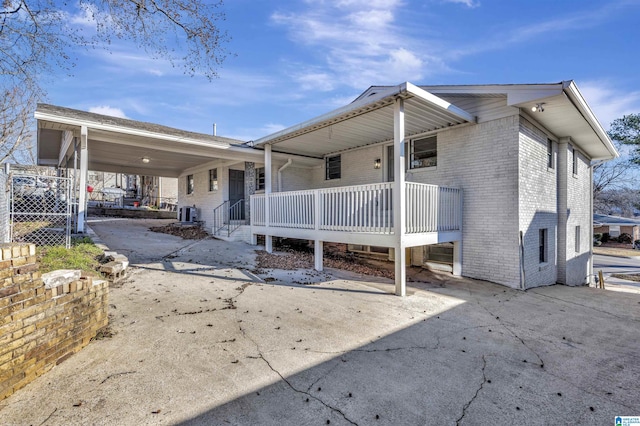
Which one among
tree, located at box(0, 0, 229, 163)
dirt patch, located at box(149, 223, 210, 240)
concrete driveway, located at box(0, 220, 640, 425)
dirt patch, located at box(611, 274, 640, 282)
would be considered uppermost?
tree, located at box(0, 0, 229, 163)

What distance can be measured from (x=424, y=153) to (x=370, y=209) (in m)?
3.49

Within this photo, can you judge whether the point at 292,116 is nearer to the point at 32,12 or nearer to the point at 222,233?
the point at 222,233

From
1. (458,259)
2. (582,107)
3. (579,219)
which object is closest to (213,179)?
(458,259)

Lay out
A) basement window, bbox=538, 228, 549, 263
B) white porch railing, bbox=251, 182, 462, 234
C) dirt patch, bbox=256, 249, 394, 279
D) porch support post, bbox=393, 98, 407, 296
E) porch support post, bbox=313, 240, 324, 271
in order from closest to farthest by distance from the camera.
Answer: porch support post, bbox=393, 98, 407, 296 < white porch railing, bbox=251, 182, 462, 234 < porch support post, bbox=313, 240, 324, 271 < dirt patch, bbox=256, 249, 394, 279 < basement window, bbox=538, 228, 549, 263

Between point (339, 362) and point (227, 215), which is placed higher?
point (227, 215)

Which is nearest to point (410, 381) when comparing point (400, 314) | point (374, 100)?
point (400, 314)

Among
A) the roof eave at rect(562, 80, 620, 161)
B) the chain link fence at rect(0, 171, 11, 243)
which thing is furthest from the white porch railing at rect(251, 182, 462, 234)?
the chain link fence at rect(0, 171, 11, 243)

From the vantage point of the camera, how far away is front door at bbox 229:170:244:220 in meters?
13.2

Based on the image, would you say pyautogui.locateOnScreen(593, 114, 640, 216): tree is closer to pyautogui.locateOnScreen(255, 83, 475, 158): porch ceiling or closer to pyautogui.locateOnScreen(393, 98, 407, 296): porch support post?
pyautogui.locateOnScreen(255, 83, 475, 158): porch ceiling

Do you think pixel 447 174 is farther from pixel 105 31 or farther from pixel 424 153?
pixel 105 31

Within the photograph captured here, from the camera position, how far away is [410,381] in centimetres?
303

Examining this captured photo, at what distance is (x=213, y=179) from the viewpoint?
45.3 feet

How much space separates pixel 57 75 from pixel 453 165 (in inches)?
350

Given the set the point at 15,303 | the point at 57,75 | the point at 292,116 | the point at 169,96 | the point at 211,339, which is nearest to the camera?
the point at 15,303
